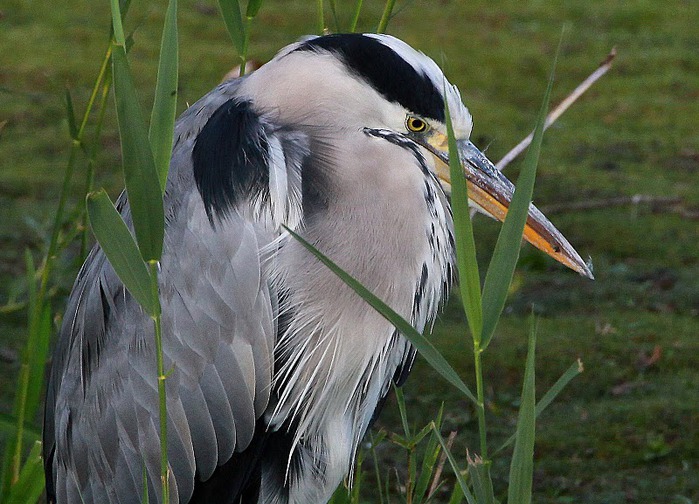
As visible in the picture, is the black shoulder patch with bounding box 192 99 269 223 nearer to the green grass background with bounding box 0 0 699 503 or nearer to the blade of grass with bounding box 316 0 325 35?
the blade of grass with bounding box 316 0 325 35

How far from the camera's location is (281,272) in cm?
201

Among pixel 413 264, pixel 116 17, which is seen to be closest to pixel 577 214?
Answer: pixel 413 264

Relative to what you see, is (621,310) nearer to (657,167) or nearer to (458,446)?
(458,446)

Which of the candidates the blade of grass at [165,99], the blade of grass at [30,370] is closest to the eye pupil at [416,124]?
the blade of grass at [165,99]

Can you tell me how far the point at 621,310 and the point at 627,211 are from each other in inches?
35.6

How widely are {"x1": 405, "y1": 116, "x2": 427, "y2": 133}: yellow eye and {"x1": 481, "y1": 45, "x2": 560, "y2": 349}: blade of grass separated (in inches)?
18.9

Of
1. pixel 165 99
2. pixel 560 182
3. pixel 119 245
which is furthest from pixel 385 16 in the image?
pixel 560 182

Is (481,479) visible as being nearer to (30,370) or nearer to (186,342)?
(186,342)

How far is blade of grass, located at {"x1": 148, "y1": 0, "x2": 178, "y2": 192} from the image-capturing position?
1.47m

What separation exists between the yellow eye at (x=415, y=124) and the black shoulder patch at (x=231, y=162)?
24cm

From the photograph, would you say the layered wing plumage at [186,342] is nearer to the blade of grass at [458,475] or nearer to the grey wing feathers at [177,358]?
the grey wing feathers at [177,358]

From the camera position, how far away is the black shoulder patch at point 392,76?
190cm

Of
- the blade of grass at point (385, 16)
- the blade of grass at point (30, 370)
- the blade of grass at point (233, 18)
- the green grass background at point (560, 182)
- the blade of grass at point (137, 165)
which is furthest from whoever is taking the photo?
the green grass background at point (560, 182)

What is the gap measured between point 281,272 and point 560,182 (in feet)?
10.7
